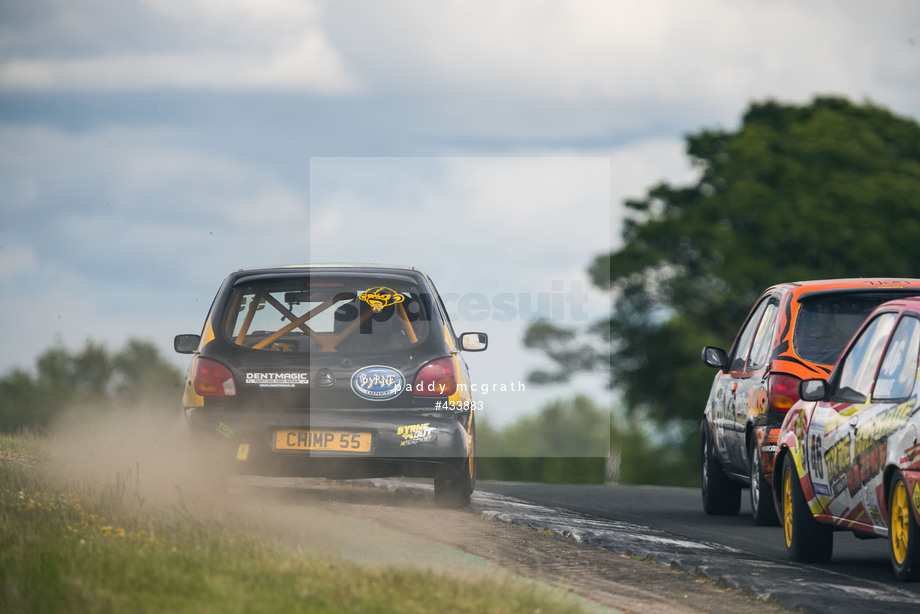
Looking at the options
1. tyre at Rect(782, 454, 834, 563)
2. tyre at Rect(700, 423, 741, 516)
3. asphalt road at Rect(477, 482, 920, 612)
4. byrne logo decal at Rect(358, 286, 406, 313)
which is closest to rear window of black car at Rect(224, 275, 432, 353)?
byrne logo decal at Rect(358, 286, 406, 313)

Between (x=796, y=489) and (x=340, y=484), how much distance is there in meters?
5.90

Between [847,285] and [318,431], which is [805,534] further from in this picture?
[318,431]

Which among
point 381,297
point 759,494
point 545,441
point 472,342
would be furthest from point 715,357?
point 545,441

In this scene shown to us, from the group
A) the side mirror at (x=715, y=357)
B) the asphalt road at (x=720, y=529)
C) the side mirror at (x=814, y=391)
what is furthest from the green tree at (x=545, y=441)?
the side mirror at (x=814, y=391)

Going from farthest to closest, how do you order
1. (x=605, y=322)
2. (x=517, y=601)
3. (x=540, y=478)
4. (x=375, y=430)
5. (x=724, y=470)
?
1. (x=540, y=478)
2. (x=605, y=322)
3. (x=724, y=470)
4. (x=375, y=430)
5. (x=517, y=601)

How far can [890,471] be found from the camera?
8.55m

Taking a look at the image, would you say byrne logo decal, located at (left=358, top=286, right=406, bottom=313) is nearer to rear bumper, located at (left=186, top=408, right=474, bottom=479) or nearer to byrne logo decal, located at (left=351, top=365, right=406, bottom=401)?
byrne logo decal, located at (left=351, top=365, right=406, bottom=401)

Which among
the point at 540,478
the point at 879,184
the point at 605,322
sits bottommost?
the point at 540,478

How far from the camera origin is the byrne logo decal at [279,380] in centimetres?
1131

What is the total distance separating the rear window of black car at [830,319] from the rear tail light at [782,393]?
235mm

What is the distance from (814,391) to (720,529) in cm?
331

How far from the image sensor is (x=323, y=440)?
440 inches

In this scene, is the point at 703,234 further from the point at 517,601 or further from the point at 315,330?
the point at 517,601

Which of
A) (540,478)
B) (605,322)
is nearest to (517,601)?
(605,322)
